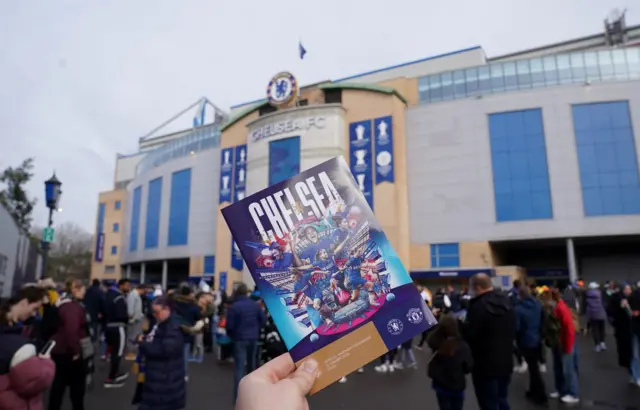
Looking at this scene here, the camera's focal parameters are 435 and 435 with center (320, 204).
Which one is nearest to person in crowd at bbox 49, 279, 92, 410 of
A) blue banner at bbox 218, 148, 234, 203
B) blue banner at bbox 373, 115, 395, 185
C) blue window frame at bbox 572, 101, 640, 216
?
blue banner at bbox 373, 115, 395, 185

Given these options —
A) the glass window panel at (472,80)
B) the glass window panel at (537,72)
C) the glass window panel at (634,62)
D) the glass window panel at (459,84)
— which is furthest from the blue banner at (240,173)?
the glass window panel at (634,62)

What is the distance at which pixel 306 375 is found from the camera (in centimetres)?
152

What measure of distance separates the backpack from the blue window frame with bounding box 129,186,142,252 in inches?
1931

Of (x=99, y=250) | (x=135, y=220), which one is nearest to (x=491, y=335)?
(x=135, y=220)

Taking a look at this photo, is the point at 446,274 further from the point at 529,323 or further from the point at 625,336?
the point at 529,323

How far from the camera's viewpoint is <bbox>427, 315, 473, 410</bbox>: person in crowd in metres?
4.79

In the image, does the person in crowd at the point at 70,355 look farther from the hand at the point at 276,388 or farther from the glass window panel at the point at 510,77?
the glass window panel at the point at 510,77

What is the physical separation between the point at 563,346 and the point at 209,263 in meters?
36.2

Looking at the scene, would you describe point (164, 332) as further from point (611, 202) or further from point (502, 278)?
point (611, 202)

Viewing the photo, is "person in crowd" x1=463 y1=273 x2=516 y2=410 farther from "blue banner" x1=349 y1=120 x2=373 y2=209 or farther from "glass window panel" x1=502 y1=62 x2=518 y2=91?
"glass window panel" x1=502 y1=62 x2=518 y2=91

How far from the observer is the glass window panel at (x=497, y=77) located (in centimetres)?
3086

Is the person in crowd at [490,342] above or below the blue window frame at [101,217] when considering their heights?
below

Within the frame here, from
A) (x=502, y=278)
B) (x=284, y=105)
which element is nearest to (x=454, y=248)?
(x=502, y=278)

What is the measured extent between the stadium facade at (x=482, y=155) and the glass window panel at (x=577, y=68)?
68mm
